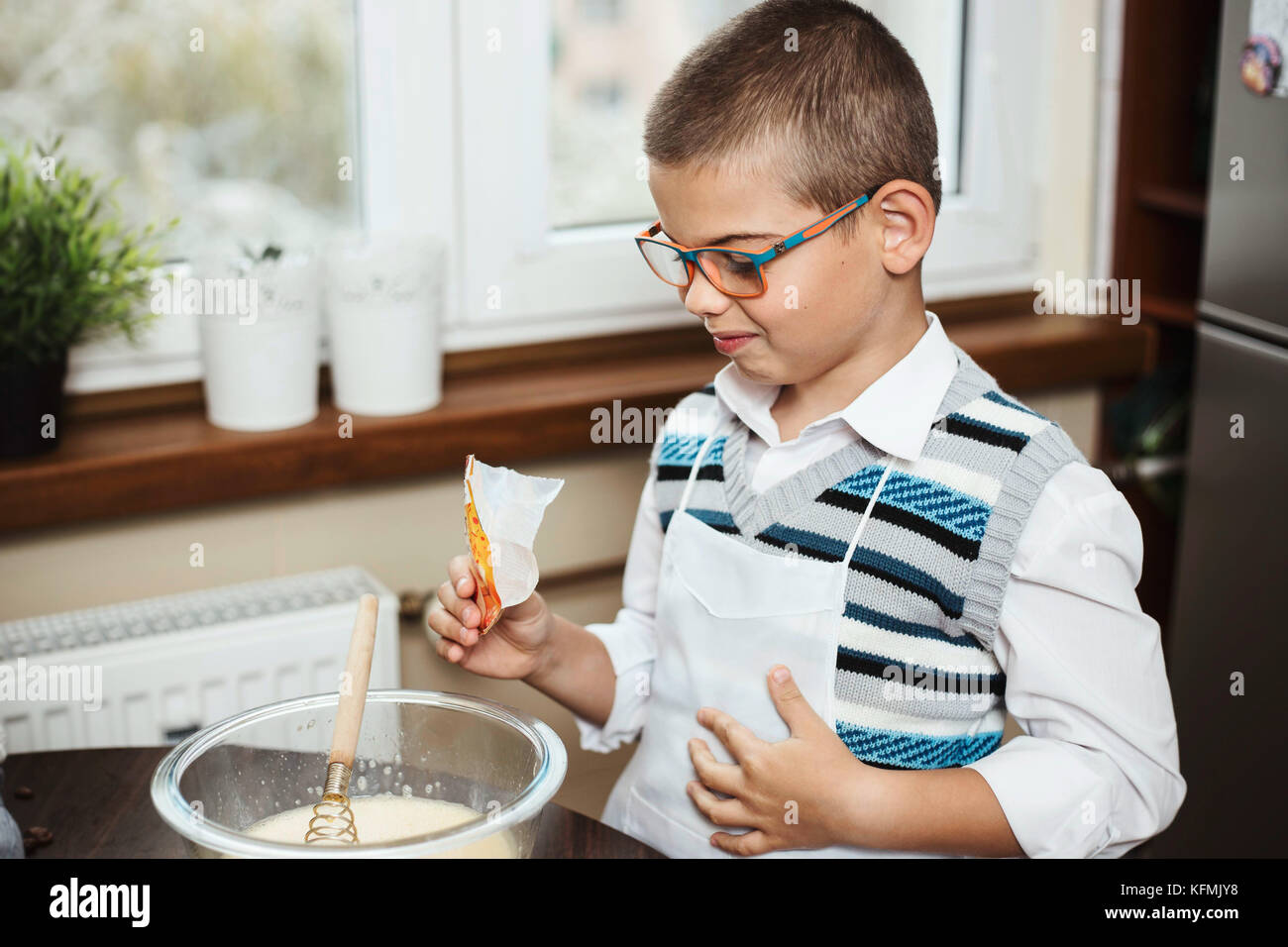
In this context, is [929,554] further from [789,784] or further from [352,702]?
[352,702]

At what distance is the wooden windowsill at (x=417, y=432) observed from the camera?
1.54 metres

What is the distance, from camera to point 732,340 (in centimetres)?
107

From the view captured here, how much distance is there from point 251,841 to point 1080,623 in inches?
23.6

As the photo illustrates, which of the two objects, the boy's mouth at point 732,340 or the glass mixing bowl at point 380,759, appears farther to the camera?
the boy's mouth at point 732,340

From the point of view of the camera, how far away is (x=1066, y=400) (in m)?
2.17

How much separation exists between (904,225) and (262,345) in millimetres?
846

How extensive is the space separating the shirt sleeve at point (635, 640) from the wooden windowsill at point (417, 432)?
46 cm

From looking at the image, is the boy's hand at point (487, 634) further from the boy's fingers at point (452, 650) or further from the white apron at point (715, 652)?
the white apron at point (715, 652)

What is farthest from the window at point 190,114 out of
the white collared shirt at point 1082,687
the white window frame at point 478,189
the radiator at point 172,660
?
the white collared shirt at point 1082,687

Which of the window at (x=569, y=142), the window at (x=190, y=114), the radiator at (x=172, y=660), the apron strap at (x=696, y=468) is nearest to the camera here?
the apron strap at (x=696, y=468)

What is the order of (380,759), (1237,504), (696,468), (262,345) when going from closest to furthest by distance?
(380,759)
(696,468)
(262,345)
(1237,504)

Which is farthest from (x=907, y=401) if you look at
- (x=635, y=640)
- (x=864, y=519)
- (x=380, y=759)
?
(x=380, y=759)
